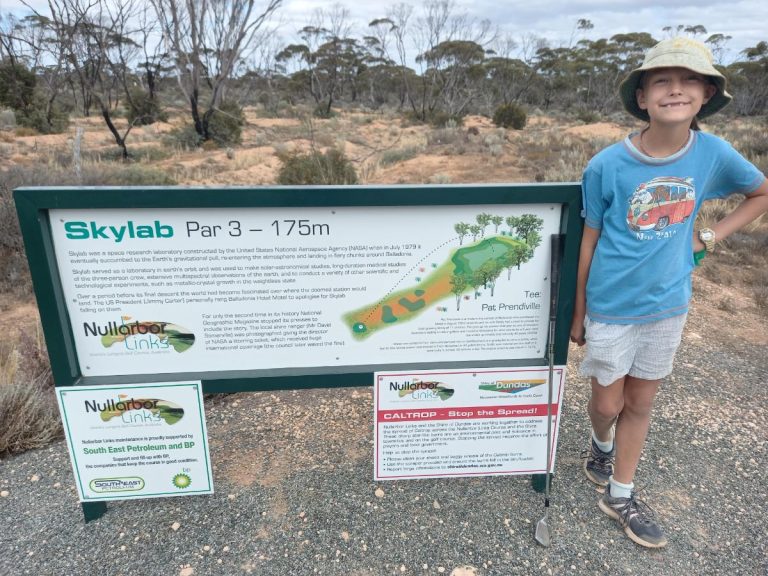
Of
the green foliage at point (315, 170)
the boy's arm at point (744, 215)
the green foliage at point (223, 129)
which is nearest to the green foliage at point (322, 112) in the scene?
the green foliage at point (223, 129)

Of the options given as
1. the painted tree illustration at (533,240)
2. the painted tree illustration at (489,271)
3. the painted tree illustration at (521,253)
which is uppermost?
the painted tree illustration at (533,240)

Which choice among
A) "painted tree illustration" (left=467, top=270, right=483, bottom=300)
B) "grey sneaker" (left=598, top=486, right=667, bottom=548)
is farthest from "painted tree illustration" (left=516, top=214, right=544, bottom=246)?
"grey sneaker" (left=598, top=486, right=667, bottom=548)

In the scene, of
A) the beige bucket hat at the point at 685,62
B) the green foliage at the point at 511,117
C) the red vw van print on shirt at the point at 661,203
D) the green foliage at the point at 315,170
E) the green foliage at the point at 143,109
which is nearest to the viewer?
the beige bucket hat at the point at 685,62

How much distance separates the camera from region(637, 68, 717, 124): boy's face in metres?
1.70

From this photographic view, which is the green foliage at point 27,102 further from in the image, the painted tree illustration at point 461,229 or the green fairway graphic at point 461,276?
the painted tree illustration at point 461,229

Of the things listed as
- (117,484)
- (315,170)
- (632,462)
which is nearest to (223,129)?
A: (315,170)

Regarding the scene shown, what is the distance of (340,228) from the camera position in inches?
76.7

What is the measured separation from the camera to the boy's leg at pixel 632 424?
6.97 ft

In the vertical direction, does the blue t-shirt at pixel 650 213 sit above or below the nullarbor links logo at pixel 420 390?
above

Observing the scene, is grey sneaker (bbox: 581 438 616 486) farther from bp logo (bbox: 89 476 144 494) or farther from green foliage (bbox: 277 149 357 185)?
green foliage (bbox: 277 149 357 185)

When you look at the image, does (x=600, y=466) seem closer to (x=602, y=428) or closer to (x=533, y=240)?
(x=602, y=428)

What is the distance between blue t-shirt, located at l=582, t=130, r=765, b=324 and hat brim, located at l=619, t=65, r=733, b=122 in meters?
0.14

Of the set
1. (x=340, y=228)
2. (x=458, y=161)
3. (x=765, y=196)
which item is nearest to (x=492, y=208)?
(x=340, y=228)

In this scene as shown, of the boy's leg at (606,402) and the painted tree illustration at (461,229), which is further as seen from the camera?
the boy's leg at (606,402)
